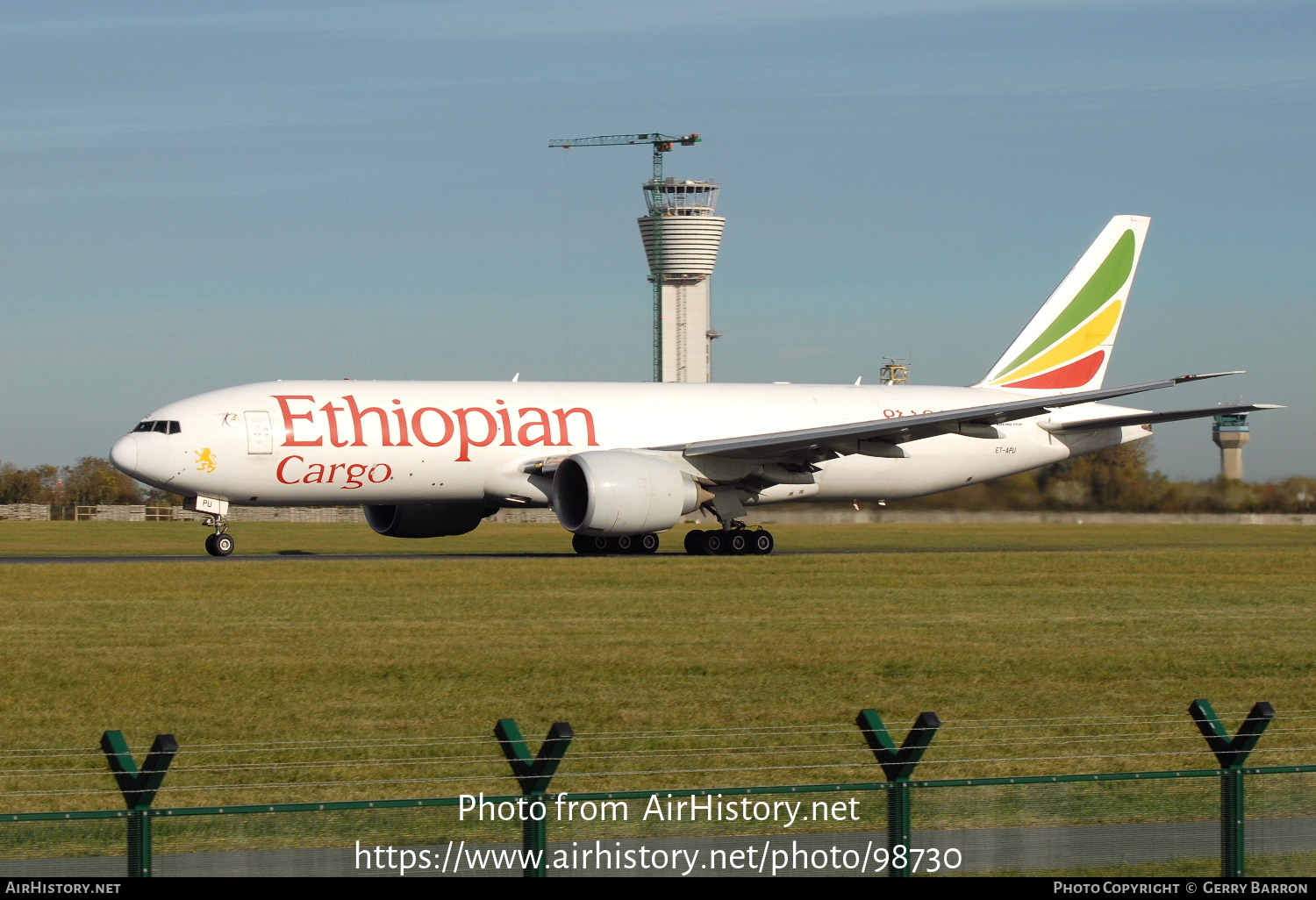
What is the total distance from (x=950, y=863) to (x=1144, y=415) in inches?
1103

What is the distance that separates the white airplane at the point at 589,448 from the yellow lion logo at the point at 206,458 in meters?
0.02

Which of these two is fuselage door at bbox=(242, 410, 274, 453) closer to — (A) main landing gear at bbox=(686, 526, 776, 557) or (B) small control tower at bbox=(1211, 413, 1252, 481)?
(A) main landing gear at bbox=(686, 526, 776, 557)

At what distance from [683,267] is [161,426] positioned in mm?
98982

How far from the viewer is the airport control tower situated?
404 feet

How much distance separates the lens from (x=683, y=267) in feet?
410

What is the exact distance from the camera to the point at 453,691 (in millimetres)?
12852

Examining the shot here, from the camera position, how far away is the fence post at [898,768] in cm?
600

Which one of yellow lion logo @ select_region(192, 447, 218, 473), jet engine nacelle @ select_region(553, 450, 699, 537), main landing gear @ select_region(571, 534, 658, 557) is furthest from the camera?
main landing gear @ select_region(571, 534, 658, 557)

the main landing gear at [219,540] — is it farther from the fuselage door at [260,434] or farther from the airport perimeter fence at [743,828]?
the airport perimeter fence at [743,828]

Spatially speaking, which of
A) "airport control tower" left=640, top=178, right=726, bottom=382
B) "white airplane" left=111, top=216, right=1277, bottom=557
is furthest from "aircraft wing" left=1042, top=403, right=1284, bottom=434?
"airport control tower" left=640, top=178, right=726, bottom=382

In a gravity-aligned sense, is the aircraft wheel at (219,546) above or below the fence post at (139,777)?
above

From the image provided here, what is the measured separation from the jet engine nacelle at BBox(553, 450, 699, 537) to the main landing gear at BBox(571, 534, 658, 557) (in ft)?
7.80

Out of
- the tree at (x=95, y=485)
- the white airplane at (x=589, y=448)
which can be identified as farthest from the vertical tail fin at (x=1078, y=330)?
the tree at (x=95, y=485)

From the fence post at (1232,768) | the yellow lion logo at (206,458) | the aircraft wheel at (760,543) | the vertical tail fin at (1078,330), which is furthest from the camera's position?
the vertical tail fin at (1078,330)
